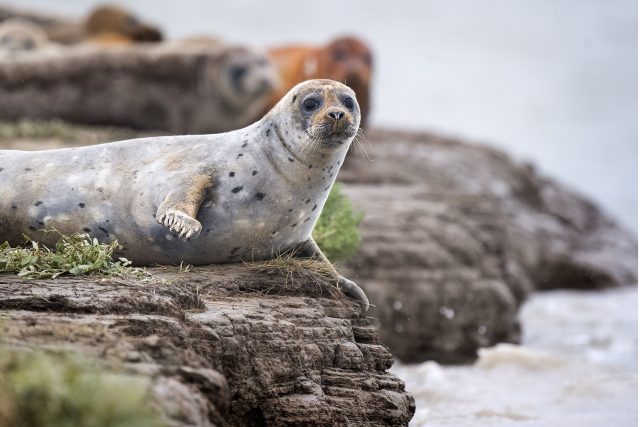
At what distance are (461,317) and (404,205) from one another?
194 centimetres

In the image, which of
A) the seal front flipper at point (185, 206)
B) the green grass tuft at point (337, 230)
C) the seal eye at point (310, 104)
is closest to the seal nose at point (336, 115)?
the seal eye at point (310, 104)

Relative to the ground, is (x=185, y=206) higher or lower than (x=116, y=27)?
higher

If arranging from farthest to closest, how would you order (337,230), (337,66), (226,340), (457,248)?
(337,66)
(457,248)
(337,230)
(226,340)

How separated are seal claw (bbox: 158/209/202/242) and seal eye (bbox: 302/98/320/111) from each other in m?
1.04

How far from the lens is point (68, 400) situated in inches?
167

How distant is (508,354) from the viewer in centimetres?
1298

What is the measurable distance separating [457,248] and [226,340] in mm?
8629

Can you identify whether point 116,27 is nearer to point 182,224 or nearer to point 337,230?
point 337,230

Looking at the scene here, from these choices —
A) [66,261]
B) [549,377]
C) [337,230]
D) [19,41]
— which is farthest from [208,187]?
[19,41]

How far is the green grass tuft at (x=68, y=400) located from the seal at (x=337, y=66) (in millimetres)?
13402

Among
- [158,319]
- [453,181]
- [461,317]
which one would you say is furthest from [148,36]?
[158,319]

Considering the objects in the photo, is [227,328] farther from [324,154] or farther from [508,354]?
[508,354]

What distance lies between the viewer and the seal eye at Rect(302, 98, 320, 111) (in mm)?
7215

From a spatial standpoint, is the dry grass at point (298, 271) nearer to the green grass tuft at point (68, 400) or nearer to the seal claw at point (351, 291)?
the seal claw at point (351, 291)
